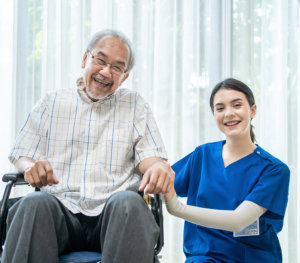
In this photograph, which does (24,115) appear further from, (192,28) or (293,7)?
(293,7)

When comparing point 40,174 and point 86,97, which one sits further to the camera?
point 86,97

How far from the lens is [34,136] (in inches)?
60.8

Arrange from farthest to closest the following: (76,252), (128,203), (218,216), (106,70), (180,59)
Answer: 1. (180,59)
2. (106,70)
3. (218,216)
4. (76,252)
5. (128,203)

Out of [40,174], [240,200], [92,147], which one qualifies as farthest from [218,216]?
[40,174]

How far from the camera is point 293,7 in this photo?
239 centimetres

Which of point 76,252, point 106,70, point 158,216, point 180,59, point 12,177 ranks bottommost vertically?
point 76,252

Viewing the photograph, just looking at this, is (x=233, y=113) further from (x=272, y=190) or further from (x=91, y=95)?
(x=91, y=95)

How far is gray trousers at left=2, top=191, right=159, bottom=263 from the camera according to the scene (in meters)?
1.09

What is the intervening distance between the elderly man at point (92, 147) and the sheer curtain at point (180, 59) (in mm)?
619

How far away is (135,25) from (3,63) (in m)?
0.79

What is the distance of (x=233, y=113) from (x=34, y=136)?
0.82 m

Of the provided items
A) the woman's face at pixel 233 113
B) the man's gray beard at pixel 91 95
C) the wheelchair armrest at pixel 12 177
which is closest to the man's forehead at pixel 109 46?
the man's gray beard at pixel 91 95

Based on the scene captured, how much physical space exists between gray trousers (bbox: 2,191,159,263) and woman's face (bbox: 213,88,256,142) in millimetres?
605

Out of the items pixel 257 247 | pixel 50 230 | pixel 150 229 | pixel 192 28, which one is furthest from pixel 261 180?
pixel 192 28
